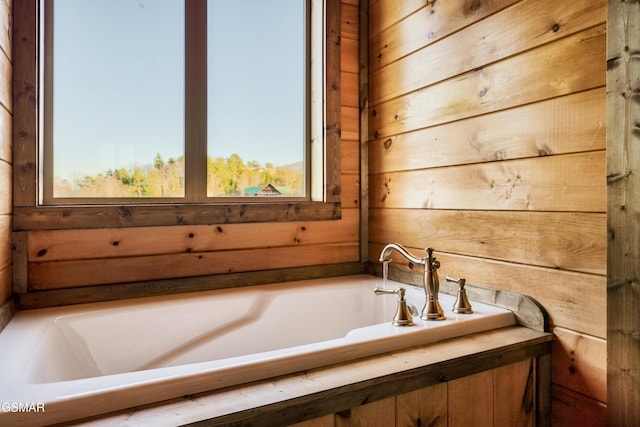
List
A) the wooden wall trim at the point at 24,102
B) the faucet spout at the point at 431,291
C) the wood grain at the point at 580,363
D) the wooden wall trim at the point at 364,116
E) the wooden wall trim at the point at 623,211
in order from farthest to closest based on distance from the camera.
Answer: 1. the wooden wall trim at the point at 364,116
2. the wooden wall trim at the point at 24,102
3. the faucet spout at the point at 431,291
4. the wood grain at the point at 580,363
5. the wooden wall trim at the point at 623,211

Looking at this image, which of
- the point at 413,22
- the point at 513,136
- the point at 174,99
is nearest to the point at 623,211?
the point at 513,136

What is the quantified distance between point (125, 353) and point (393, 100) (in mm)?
1658

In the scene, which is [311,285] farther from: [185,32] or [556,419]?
[185,32]

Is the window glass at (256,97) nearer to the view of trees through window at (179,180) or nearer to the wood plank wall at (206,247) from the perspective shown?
the view of trees through window at (179,180)

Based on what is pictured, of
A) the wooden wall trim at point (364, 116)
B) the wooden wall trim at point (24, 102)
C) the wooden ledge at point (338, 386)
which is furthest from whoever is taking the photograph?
the wooden wall trim at point (364, 116)

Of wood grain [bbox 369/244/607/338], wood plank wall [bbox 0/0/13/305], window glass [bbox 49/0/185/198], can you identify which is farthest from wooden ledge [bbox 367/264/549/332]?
wood plank wall [bbox 0/0/13/305]

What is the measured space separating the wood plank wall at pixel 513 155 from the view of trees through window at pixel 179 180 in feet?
1.99

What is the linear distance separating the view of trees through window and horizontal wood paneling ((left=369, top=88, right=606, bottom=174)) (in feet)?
2.05

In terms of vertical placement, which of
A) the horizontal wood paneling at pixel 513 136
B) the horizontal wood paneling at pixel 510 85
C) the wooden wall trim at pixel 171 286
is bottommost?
the wooden wall trim at pixel 171 286

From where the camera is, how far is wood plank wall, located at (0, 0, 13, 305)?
1.48 meters

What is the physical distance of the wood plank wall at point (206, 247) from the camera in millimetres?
1715

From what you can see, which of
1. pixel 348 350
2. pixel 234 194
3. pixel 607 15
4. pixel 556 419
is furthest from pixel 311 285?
pixel 607 15

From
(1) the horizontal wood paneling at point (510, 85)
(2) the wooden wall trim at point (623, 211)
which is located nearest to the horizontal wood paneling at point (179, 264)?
(1) the horizontal wood paneling at point (510, 85)

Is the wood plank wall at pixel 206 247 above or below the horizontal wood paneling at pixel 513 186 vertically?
below
